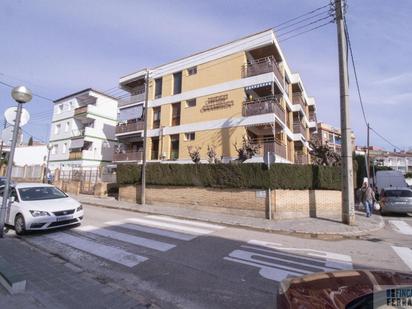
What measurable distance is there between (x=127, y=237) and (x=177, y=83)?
19.8 metres

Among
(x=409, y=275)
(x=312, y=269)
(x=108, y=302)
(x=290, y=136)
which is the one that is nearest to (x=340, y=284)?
(x=409, y=275)

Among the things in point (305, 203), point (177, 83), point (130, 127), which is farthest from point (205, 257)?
point (130, 127)

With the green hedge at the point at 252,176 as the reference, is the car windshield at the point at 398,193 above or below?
below

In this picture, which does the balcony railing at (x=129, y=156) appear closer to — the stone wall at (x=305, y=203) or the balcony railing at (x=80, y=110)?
the balcony railing at (x=80, y=110)

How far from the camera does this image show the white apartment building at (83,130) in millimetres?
34719

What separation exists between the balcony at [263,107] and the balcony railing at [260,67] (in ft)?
6.69

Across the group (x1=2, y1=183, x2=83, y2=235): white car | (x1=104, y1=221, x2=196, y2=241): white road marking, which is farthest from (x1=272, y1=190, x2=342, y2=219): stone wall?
(x1=2, y1=183, x2=83, y2=235): white car

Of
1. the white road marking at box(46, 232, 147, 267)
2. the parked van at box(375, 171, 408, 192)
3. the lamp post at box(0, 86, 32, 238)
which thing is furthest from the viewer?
the parked van at box(375, 171, 408, 192)

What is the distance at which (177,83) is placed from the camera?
85.4 feet

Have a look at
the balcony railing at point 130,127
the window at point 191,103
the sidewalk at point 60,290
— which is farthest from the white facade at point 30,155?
the sidewalk at point 60,290

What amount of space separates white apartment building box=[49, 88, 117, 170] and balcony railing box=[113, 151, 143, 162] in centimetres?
634

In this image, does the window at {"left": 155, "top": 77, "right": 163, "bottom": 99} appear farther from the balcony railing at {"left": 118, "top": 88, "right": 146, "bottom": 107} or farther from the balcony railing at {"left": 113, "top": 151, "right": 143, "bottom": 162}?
the balcony railing at {"left": 113, "top": 151, "right": 143, "bottom": 162}

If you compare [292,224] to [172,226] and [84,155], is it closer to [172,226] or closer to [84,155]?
[172,226]

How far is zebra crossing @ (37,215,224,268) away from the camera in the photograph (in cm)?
681
